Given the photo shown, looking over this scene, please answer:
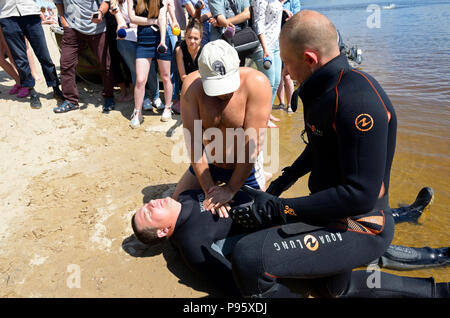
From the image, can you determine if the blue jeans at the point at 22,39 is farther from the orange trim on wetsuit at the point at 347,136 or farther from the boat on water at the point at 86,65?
the orange trim on wetsuit at the point at 347,136

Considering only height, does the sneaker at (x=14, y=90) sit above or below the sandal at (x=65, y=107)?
above

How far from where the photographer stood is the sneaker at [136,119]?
4453 mm

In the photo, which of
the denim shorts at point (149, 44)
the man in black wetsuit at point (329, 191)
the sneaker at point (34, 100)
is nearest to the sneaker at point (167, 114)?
the denim shorts at point (149, 44)

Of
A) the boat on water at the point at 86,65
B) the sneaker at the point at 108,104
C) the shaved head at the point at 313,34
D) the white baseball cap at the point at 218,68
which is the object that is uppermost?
the shaved head at the point at 313,34

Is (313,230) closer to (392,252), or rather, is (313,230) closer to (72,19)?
(392,252)

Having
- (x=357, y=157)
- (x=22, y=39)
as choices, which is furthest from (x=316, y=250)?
(x=22, y=39)

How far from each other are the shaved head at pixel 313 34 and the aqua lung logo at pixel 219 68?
61cm

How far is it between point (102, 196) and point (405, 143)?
3.74 metres

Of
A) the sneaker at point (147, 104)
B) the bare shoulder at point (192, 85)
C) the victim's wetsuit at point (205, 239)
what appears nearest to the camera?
the victim's wetsuit at point (205, 239)

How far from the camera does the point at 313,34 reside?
145cm

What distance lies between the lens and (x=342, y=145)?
1419mm
